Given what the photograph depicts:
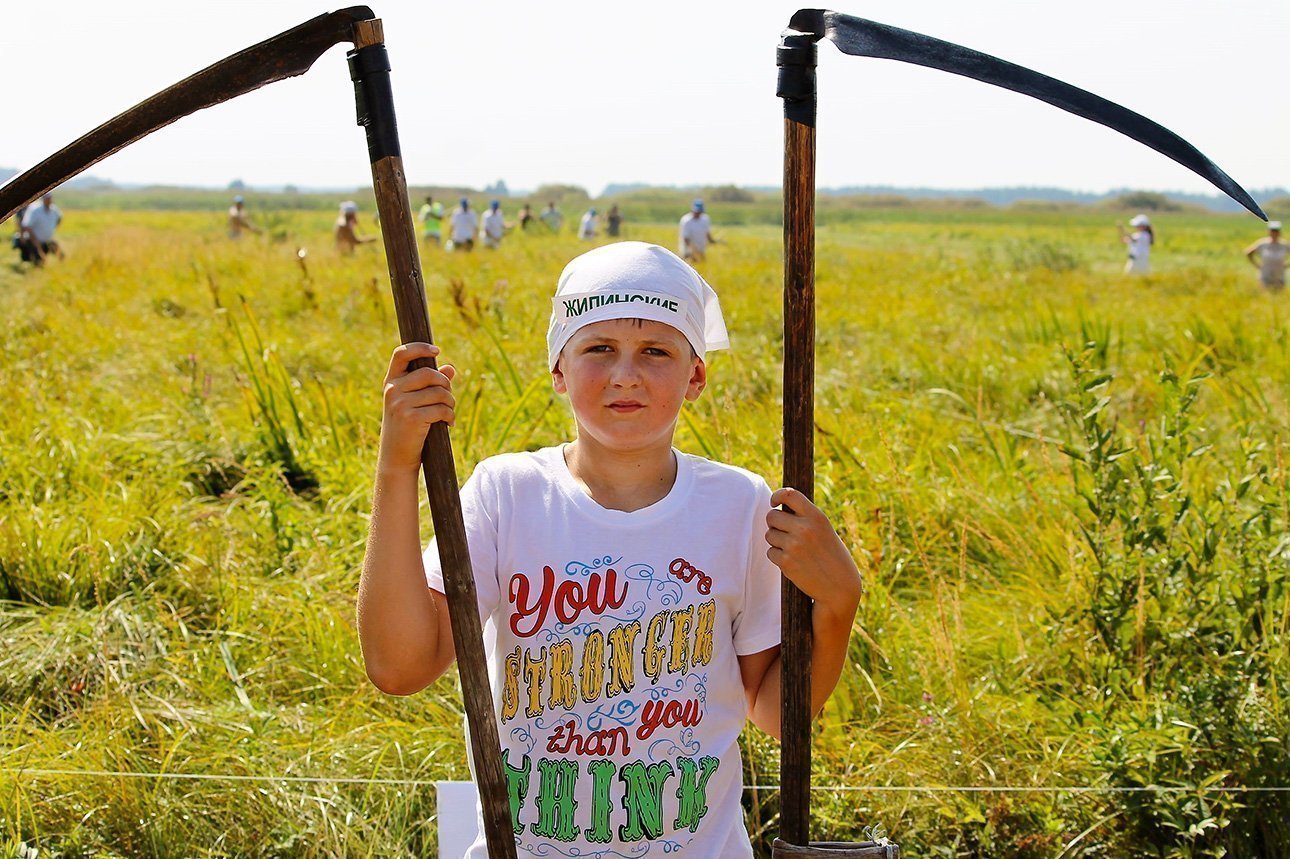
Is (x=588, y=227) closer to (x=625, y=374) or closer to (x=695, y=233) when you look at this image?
(x=695, y=233)

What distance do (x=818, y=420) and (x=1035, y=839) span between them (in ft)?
7.02

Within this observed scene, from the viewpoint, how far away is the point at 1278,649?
2535 millimetres

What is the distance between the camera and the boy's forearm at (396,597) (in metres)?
1.36

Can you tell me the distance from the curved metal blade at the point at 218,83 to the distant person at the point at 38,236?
40.4 ft

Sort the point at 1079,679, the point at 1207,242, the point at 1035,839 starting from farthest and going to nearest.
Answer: the point at 1207,242, the point at 1079,679, the point at 1035,839

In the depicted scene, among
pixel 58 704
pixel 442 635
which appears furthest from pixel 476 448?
pixel 442 635

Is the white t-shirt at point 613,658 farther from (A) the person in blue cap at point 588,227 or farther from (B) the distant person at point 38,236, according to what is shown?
(A) the person in blue cap at point 588,227

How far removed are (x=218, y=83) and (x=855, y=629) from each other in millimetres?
1966

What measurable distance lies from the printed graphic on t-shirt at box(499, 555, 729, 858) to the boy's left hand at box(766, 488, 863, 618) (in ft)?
0.54

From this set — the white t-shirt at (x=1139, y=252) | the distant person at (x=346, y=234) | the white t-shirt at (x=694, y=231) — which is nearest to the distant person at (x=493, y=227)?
the white t-shirt at (x=694, y=231)

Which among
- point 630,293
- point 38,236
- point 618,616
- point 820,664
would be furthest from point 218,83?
point 38,236

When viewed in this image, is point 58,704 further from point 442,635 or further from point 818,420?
point 818,420

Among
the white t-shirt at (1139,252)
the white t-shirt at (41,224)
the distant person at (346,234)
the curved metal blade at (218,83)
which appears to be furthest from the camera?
the white t-shirt at (1139,252)

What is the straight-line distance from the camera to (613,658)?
1484 mm
